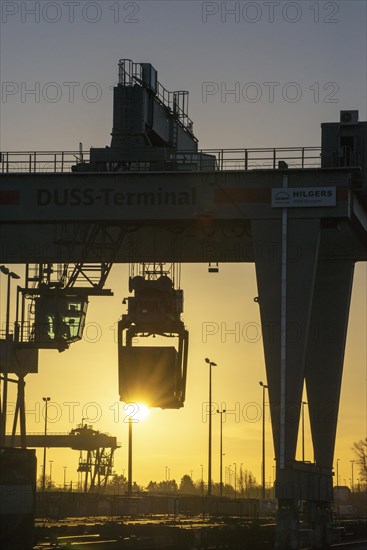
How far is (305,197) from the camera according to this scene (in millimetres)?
40156

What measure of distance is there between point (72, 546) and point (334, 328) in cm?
1855

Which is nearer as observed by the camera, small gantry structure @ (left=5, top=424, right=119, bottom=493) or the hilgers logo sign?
the hilgers logo sign

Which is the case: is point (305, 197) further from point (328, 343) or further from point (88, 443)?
point (88, 443)

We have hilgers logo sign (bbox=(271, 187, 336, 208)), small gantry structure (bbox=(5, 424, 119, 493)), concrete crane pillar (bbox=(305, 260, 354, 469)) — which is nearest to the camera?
hilgers logo sign (bbox=(271, 187, 336, 208))

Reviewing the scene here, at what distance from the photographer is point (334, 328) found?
4891 cm

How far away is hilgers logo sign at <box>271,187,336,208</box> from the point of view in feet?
132

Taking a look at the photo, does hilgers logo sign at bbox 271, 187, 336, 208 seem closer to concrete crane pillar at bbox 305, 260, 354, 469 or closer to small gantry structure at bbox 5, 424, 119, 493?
concrete crane pillar at bbox 305, 260, 354, 469

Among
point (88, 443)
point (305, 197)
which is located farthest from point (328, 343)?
point (88, 443)

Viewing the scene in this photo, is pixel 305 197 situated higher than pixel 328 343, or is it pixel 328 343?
pixel 305 197

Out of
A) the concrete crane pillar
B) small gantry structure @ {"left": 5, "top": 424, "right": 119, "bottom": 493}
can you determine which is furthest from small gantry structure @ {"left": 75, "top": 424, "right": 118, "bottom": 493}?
the concrete crane pillar

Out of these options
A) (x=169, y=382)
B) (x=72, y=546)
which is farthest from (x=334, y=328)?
(x=72, y=546)

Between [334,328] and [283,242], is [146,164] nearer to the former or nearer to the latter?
[283,242]

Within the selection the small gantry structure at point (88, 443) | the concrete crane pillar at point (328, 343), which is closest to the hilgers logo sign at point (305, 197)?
the concrete crane pillar at point (328, 343)

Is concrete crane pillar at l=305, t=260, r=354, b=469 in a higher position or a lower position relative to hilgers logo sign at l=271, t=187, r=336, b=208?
lower
